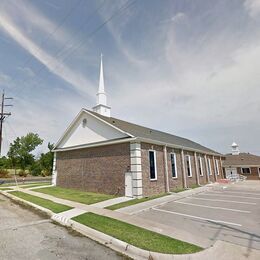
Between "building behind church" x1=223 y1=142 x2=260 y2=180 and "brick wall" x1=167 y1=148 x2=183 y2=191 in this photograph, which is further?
"building behind church" x1=223 y1=142 x2=260 y2=180

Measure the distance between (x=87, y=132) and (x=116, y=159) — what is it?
191 inches

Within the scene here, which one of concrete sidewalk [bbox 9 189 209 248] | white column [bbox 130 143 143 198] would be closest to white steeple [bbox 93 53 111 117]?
white column [bbox 130 143 143 198]

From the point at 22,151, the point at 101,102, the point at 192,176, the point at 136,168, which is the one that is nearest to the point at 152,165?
the point at 136,168

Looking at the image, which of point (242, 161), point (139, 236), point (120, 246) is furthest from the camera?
point (242, 161)

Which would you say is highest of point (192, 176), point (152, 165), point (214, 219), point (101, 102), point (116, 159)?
point (101, 102)

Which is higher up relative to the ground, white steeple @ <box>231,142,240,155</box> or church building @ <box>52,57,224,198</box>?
white steeple @ <box>231,142,240,155</box>

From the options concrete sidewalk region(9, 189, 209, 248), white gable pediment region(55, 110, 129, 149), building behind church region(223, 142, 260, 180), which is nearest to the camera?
concrete sidewalk region(9, 189, 209, 248)

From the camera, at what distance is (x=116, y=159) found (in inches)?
636

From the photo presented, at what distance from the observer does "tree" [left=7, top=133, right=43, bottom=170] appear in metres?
56.9

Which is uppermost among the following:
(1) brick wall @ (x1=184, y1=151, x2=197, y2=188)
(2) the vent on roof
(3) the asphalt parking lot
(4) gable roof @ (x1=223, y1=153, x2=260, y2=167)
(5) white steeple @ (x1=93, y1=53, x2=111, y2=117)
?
(5) white steeple @ (x1=93, y1=53, x2=111, y2=117)

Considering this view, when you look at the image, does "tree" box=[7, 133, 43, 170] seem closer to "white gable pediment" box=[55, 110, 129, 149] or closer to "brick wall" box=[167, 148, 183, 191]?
"white gable pediment" box=[55, 110, 129, 149]

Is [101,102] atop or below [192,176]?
atop

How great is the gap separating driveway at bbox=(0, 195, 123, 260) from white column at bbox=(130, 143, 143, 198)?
684cm

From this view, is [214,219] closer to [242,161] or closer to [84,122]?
[84,122]
